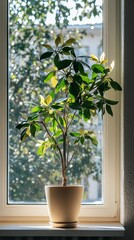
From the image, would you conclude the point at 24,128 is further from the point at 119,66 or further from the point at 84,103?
the point at 119,66

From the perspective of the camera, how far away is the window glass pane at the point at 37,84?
270cm

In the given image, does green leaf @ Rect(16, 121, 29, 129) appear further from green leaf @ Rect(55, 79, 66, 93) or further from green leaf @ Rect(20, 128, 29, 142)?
green leaf @ Rect(55, 79, 66, 93)

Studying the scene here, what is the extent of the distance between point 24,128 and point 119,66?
59 cm

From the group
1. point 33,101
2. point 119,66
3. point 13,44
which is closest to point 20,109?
point 33,101

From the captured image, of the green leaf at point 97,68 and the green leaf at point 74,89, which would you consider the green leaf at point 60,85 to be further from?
the green leaf at point 97,68

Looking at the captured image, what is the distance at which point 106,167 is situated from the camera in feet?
8.80

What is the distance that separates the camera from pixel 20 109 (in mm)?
2729

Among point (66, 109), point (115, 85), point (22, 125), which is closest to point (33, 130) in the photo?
point (22, 125)

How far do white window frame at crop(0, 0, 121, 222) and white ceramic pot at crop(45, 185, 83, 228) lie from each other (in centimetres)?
17

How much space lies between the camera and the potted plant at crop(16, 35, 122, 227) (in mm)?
2463

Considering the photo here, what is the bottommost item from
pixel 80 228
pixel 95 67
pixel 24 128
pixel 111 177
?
pixel 80 228

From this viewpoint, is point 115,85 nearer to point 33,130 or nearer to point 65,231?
point 33,130

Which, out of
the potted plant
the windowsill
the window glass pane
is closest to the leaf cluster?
the potted plant

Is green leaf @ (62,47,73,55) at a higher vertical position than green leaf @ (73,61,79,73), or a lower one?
higher
